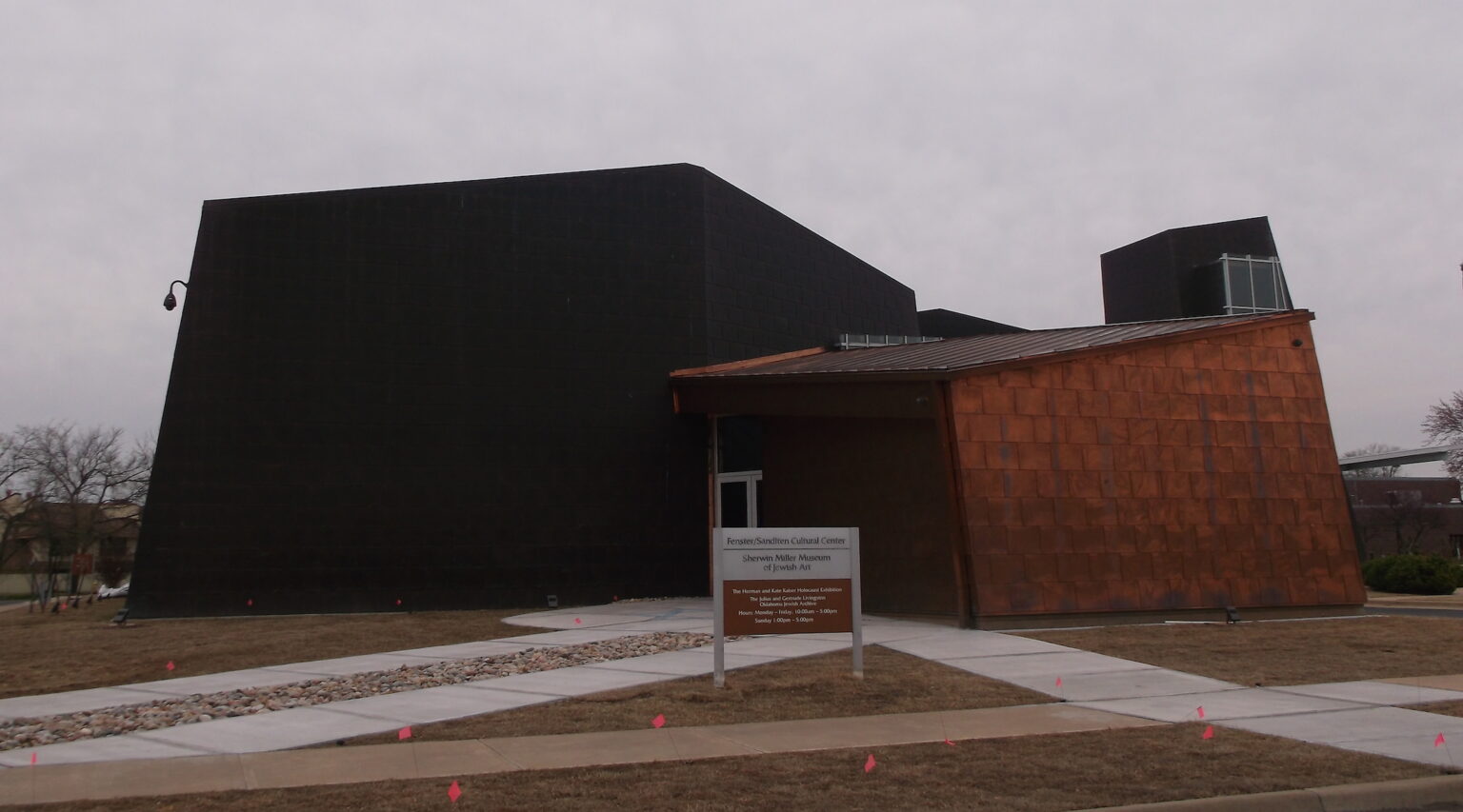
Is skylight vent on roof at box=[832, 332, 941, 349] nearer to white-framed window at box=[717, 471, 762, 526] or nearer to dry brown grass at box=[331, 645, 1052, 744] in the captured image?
white-framed window at box=[717, 471, 762, 526]

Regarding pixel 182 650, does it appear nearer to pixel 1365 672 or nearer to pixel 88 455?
pixel 1365 672

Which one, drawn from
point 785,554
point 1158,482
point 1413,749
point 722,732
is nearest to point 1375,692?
point 1413,749

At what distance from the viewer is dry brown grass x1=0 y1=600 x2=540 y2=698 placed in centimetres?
1345

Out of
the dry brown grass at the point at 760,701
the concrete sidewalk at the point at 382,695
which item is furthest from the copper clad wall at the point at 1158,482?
the dry brown grass at the point at 760,701

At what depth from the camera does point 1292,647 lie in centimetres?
1437

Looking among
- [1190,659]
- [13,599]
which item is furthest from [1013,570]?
[13,599]

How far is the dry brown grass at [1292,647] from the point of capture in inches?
486

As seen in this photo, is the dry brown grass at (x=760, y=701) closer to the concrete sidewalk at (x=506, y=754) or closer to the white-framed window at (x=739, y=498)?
the concrete sidewalk at (x=506, y=754)

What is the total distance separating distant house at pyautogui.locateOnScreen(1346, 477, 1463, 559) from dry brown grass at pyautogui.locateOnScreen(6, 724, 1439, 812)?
169ft

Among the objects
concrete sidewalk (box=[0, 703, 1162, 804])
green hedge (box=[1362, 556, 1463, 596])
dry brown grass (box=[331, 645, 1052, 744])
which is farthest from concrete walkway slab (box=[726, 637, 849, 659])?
green hedge (box=[1362, 556, 1463, 596])

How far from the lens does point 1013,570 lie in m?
16.3

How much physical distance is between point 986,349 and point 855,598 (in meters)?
8.64

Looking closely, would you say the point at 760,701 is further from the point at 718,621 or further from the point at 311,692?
the point at 311,692

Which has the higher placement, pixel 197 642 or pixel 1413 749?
pixel 197 642
